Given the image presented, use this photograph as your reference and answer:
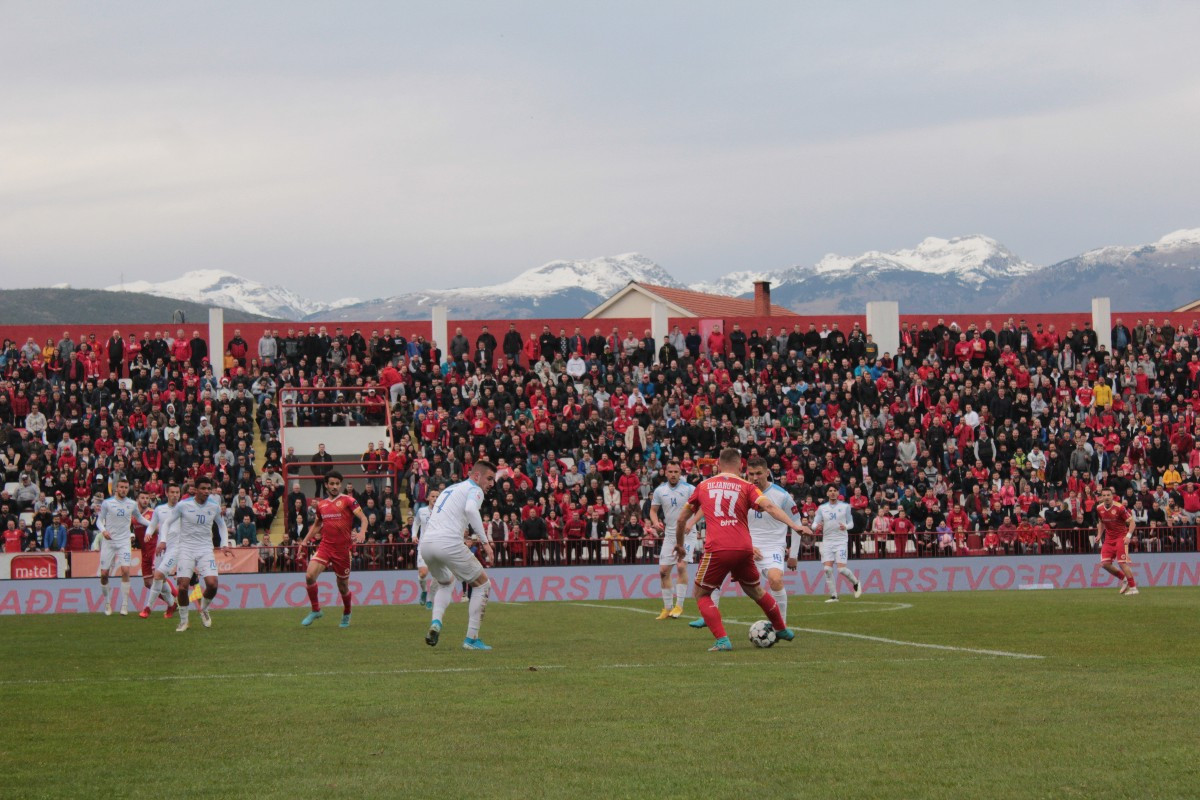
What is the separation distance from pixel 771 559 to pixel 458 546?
4127 mm

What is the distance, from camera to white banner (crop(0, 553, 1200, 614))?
2923cm

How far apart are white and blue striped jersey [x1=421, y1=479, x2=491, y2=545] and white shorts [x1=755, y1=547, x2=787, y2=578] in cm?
372

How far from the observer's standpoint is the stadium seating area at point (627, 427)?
35.6m

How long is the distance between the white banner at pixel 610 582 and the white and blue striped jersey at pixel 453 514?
12982mm

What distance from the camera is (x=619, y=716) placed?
384 inches

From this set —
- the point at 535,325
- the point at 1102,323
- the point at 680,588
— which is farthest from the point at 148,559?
the point at 1102,323

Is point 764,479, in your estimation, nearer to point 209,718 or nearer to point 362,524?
point 362,524

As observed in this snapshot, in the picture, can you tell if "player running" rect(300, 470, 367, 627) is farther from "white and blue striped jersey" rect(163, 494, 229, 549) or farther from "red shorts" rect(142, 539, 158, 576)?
"red shorts" rect(142, 539, 158, 576)

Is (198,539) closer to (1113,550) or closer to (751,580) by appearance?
(751,580)

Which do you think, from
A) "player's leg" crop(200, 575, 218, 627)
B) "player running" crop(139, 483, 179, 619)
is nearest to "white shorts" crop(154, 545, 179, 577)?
"player running" crop(139, 483, 179, 619)

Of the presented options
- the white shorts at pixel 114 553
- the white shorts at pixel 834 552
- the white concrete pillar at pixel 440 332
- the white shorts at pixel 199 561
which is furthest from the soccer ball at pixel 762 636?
the white concrete pillar at pixel 440 332

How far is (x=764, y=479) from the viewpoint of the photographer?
54.6 ft

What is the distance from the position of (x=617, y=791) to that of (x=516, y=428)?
33393mm

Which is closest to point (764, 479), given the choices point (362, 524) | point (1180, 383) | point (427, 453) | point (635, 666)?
point (635, 666)
